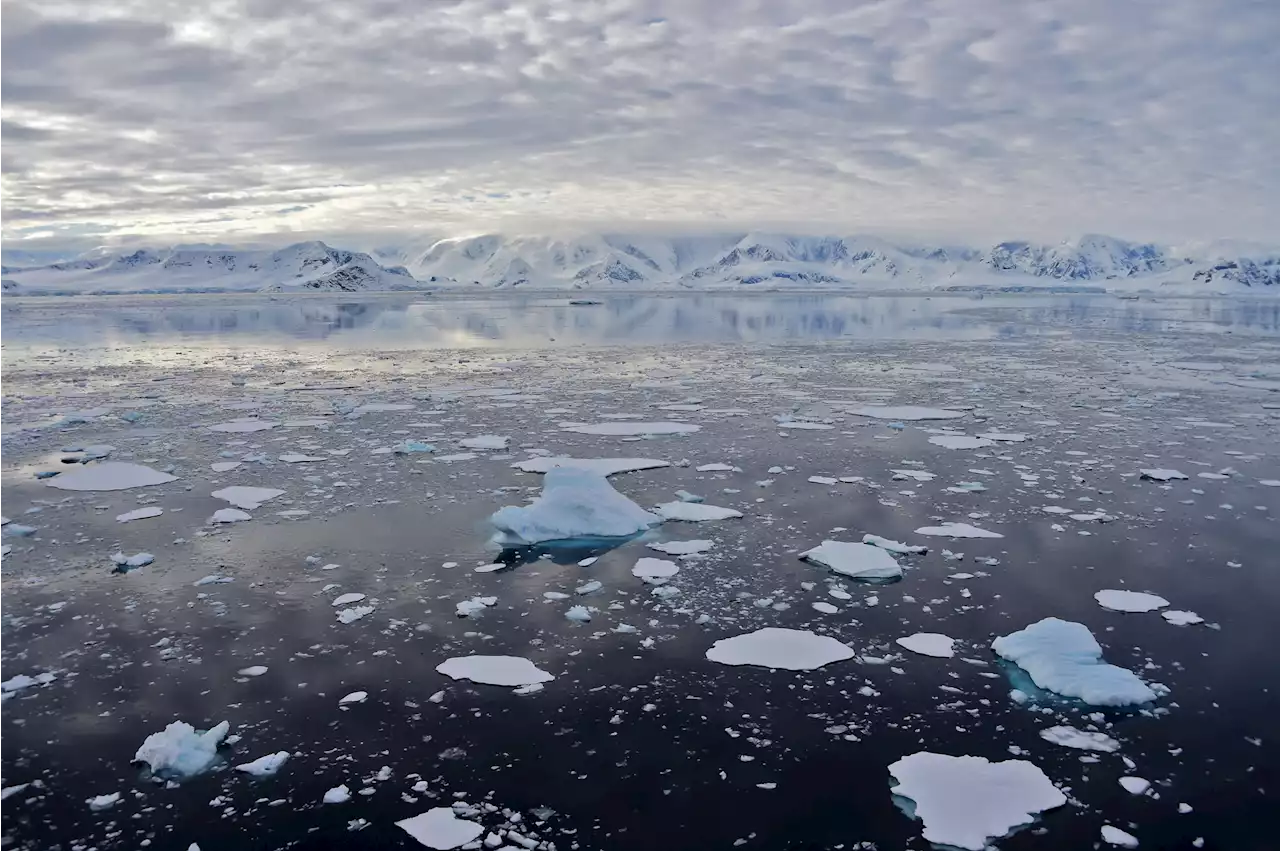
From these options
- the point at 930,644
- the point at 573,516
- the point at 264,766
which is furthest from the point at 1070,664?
the point at 264,766

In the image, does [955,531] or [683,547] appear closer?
[683,547]

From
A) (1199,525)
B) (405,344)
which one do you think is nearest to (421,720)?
(1199,525)

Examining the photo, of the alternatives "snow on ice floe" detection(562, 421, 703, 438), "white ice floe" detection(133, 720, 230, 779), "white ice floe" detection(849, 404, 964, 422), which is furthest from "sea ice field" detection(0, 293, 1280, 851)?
"white ice floe" detection(849, 404, 964, 422)

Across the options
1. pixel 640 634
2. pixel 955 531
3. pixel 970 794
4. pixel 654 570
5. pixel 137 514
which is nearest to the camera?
pixel 970 794

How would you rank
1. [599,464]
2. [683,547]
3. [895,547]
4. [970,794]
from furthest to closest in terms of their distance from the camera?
[599,464] → [683,547] → [895,547] → [970,794]

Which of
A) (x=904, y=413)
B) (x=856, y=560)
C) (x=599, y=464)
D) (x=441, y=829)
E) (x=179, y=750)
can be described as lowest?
(x=441, y=829)

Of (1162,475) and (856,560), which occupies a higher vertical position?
(1162,475)

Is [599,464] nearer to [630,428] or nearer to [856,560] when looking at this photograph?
[630,428]
